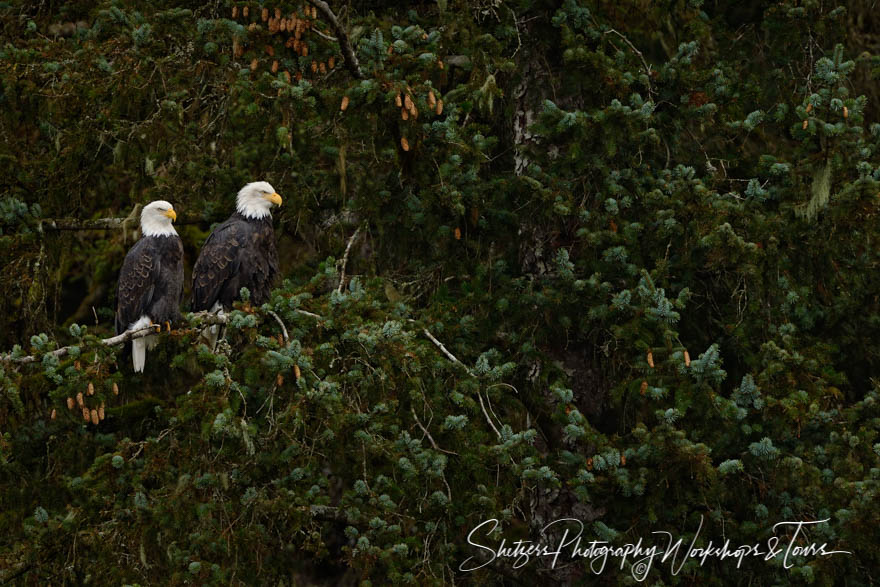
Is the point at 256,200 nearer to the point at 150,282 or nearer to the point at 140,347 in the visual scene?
the point at 150,282

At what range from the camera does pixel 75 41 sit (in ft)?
21.7

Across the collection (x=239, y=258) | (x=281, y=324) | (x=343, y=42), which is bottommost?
(x=239, y=258)

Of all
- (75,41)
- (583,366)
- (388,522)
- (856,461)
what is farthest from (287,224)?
(856,461)

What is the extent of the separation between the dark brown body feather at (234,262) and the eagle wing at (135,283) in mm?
408

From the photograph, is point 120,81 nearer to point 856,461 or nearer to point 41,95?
point 41,95

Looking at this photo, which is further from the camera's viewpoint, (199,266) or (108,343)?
(199,266)

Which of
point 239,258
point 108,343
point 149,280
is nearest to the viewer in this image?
point 108,343

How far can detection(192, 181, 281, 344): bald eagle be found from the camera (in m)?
7.75

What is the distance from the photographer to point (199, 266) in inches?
314

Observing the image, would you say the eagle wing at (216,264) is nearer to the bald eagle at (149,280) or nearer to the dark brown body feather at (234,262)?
the dark brown body feather at (234,262)

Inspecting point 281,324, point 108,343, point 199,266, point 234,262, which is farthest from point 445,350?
point 199,266

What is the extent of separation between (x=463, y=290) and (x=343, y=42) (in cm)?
165

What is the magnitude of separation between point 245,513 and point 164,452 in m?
0.66

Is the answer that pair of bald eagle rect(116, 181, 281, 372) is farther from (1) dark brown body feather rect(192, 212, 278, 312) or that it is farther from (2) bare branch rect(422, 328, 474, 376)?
(2) bare branch rect(422, 328, 474, 376)
